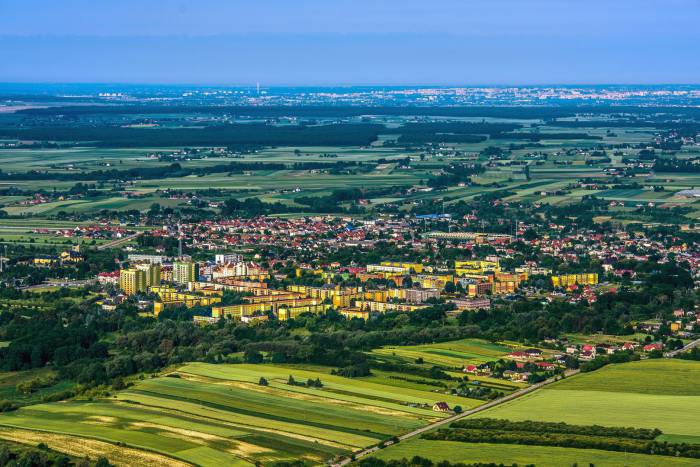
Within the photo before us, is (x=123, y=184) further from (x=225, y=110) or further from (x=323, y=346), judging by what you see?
(x=225, y=110)

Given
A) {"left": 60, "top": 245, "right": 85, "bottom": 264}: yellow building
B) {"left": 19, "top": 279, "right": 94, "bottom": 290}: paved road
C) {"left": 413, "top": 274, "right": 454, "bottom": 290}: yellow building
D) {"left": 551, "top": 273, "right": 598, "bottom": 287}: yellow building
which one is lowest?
{"left": 19, "top": 279, "right": 94, "bottom": 290}: paved road

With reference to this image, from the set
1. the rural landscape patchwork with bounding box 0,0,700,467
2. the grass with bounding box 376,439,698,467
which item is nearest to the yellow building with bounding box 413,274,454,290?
the rural landscape patchwork with bounding box 0,0,700,467

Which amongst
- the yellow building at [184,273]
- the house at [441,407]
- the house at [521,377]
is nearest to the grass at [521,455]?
the house at [441,407]

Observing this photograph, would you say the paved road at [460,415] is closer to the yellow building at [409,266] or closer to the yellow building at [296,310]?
the yellow building at [296,310]

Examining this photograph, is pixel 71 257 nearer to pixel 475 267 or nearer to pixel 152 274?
pixel 152 274

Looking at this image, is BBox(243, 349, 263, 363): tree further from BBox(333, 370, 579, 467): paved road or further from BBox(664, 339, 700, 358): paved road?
BBox(664, 339, 700, 358): paved road

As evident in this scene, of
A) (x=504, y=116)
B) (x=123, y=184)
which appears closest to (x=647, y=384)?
(x=123, y=184)
